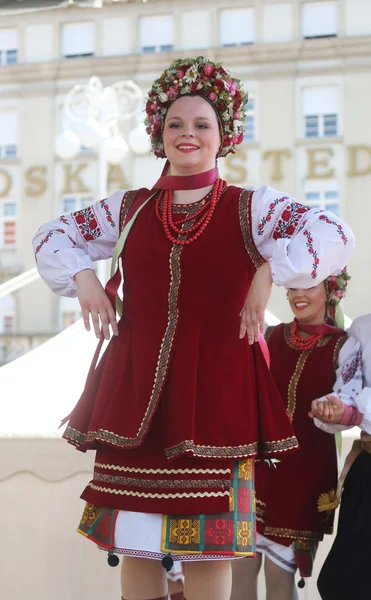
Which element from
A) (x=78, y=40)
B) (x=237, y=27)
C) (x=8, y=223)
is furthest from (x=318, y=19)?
(x=8, y=223)

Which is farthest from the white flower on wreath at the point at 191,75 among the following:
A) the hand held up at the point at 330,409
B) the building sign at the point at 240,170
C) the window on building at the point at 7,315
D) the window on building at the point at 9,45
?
the window on building at the point at 9,45

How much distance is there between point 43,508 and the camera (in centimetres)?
307

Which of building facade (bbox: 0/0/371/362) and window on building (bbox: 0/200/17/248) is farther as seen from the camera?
window on building (bbox: 0/200/17/248)

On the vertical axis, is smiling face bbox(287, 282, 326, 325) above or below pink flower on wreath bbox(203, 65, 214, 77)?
below

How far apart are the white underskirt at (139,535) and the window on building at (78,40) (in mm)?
16727

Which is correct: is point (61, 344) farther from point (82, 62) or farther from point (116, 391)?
point (82, 62)

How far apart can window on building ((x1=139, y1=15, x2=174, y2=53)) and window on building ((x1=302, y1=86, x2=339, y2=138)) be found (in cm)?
290

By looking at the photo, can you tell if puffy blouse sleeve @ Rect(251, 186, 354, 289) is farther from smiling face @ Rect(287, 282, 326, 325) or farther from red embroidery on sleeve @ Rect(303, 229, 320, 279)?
smiling face @ Rect(287, 282, 326, 325)

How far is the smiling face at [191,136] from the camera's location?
216 cm

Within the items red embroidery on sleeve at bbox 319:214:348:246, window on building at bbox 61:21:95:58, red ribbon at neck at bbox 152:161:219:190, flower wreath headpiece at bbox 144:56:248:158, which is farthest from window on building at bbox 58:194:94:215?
red embroidery on sleeve at bbox 319:214:348:246

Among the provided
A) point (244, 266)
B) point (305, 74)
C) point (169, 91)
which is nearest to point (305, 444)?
point (244, 266)

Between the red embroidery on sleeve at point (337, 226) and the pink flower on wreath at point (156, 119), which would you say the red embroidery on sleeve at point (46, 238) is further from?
the red embroidery on sleeve at point (337, 226)

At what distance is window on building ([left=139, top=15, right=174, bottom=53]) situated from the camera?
1734 centimetres

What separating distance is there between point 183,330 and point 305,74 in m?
15.0
